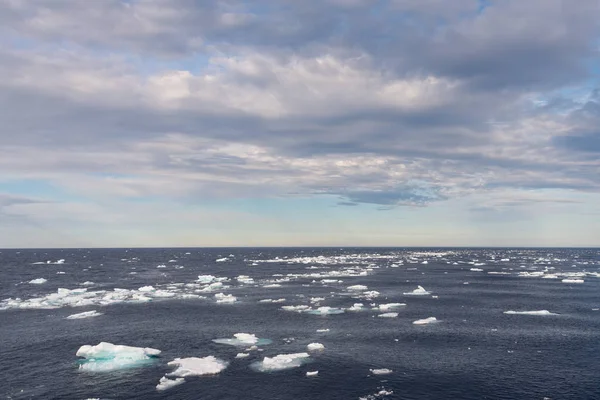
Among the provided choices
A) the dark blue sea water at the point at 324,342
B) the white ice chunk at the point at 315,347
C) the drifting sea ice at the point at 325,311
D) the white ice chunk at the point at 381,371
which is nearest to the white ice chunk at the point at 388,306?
the dark blue sea water at the point at 324,342

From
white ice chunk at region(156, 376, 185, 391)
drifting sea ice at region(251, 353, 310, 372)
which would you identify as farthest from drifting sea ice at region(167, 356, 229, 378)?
drifting sea ice at region(251, 353, 310, 372)

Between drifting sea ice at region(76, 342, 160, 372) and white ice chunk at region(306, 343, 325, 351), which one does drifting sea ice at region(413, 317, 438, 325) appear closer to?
white ice chunk at region(306, 343, 325, 351)

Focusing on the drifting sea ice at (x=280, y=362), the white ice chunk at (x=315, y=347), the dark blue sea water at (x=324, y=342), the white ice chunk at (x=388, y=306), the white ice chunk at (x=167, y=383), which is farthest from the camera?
the white ice chunk at (x=388, y=306)

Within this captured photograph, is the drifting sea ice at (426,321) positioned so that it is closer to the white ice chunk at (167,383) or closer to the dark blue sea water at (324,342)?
the dark blue sea water at (324,342)

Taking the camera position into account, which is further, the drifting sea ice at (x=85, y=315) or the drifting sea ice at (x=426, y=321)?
the drifting sea ice at (x=85, y=315)

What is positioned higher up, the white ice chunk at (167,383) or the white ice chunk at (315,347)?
the white ice chunk at (315,347)

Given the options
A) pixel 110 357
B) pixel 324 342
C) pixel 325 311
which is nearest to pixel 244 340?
pixel 324 342
